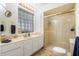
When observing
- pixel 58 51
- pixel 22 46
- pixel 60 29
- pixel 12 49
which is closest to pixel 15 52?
pixel 12 49

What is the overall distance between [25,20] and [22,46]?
18.5 inches

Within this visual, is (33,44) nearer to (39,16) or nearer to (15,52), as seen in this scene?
(15,52)

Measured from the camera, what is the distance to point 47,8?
211 cm

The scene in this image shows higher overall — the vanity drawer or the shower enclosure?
the shower enclosure

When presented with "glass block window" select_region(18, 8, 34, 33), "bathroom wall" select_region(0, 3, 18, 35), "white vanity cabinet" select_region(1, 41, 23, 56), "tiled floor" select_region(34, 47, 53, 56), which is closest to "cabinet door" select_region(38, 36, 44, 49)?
"tiled floor" select_region(34, 47, 53, 56)

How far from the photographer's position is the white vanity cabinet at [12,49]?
6.27 feet

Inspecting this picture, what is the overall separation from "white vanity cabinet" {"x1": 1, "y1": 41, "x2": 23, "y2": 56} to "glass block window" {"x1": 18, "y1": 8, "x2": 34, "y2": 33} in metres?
0.28

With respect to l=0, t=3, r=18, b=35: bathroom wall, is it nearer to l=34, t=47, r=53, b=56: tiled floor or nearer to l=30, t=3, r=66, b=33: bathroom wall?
l=30, t=3, r=66, b=33: bathroom wall

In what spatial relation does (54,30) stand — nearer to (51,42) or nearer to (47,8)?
(51,42)

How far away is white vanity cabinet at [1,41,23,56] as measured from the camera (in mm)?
1910

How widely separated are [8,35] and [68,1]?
1.15 m

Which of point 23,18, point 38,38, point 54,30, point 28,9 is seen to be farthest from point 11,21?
point 54,30

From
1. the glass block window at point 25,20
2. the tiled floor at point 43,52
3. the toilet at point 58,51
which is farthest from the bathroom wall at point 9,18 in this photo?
the toilet at point 58,51

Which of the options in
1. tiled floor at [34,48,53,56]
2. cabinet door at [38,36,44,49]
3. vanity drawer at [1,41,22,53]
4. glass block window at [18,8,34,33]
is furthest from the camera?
cabinet door at [38,36,44,49]
